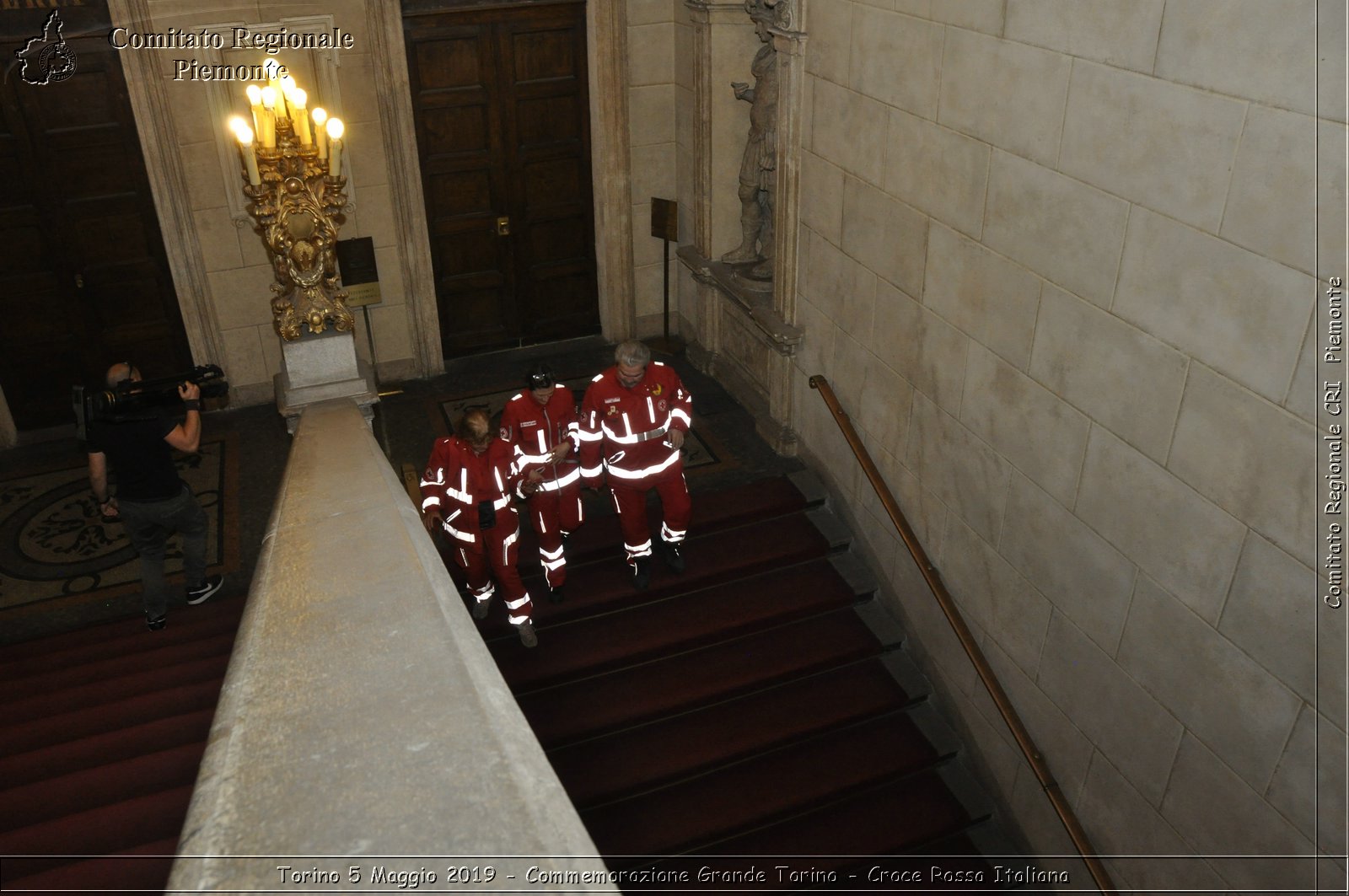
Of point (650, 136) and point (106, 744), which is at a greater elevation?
point (650, 136)

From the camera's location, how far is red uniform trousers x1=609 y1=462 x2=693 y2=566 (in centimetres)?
660

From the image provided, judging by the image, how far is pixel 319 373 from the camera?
662 centimetres

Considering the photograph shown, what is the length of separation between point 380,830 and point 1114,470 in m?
3.58

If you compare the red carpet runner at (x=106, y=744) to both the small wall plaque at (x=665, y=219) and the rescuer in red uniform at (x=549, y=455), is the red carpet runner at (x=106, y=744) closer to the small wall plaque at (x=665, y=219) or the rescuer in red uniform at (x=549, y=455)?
the rescuer in red uniform at (x=549, y=455)

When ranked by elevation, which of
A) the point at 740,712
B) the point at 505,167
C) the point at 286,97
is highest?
the point at 286,97

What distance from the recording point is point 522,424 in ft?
20.4

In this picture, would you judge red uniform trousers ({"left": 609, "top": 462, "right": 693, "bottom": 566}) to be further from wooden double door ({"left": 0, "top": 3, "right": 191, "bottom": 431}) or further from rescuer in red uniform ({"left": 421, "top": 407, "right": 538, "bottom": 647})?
wooden double door ({"left": 0, "top": 3, "right": 191, "bottom": 431})

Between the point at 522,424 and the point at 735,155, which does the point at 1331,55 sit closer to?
the point at 522,424

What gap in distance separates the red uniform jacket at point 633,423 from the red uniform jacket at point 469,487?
0.65m

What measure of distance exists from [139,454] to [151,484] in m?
0.21

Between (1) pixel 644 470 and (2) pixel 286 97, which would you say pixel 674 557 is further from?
(2) pixel 286 97

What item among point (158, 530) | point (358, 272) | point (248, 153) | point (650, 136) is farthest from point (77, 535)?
point (650, 136)

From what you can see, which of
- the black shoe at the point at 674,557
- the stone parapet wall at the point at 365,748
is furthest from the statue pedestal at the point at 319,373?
the stone parapet wall at the point at 365,748

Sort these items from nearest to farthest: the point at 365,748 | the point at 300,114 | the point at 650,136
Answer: the point at 365,748, the point at 300,114, the point at 650,136
